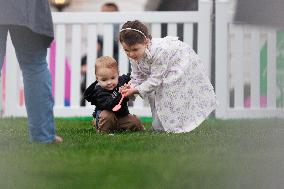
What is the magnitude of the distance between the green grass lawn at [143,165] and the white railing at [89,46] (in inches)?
137

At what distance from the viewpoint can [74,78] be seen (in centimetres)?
738

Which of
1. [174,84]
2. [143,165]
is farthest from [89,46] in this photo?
[143,165]

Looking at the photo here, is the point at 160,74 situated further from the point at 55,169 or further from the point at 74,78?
the point at 74,78

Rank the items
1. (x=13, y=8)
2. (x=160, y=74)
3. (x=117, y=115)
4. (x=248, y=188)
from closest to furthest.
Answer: (x=248, y=188)
(x=13, y=8)
(x=160, y=74)
(x=117, y=115)

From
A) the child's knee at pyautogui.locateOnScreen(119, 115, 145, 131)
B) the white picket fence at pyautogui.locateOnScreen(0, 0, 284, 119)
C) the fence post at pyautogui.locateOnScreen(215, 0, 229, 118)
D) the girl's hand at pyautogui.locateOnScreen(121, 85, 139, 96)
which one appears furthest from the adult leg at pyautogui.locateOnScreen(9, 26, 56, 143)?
the fence post at pyautogui.locateOnScreen(215, 0, 229, 118)

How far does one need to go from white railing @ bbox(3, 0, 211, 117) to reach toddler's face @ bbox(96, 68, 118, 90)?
2.48 metres

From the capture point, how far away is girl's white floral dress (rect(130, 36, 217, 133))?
461cm

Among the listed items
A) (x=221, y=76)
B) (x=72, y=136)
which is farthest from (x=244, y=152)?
(x=221, y=76)

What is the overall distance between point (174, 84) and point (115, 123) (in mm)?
504

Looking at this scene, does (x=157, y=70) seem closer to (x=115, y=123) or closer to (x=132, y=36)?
(x=132, y=36)

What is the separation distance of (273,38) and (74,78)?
203cm

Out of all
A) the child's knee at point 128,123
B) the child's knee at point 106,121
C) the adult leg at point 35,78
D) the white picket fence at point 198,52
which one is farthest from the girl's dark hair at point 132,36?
the white picket fence at point 198,52

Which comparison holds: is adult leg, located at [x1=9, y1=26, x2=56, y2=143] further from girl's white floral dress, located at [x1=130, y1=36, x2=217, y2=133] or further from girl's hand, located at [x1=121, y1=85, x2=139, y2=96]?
girl's white floral dress, located at [x1=130, y1=36, x2=217, y2=133]

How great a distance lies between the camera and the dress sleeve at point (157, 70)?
4.56 meters
